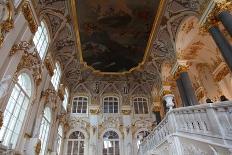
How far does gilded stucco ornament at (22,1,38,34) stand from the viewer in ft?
26.4

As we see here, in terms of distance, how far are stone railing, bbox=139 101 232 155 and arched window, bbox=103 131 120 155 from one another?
7.74m

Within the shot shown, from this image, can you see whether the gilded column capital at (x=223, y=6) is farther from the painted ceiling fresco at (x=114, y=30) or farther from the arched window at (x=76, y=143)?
the arched window at (x=76, y=143)

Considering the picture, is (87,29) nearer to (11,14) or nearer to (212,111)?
(11,14)

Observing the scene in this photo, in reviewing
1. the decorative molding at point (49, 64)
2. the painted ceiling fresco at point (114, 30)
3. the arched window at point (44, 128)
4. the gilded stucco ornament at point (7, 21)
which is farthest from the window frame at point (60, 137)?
the gilded stucco ornament at point (7, 21)

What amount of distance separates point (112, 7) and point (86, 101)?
8.96m

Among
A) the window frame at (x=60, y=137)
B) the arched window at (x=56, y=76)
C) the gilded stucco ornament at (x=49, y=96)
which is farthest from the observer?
the window frame at (x=60, y=137)

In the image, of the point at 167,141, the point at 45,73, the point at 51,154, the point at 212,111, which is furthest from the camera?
the point at 51,154

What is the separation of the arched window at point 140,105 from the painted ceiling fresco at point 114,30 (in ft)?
11.0

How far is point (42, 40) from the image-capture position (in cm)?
1081

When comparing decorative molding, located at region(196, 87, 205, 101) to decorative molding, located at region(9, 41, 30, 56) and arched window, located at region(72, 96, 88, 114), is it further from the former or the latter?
decorative molding, located at region(9, 41, 30, 56)

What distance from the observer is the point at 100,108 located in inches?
679

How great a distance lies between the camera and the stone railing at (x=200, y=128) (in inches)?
156

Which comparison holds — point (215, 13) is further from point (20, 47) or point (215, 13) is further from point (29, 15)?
point (20, 47)

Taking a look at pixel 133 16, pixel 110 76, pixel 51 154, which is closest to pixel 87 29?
pixel 133 16
